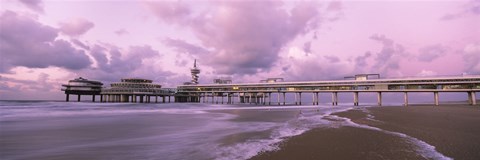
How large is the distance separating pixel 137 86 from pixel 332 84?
252ft

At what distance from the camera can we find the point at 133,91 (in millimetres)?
109312

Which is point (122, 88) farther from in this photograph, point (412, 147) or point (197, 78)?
point (412, 147)

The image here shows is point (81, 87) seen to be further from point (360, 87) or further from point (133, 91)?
point (360, 87)

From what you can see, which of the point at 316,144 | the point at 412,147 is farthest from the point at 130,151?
the point at 412,147

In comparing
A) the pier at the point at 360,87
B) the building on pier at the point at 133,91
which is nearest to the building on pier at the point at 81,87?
the building on pier at the point at 133,91

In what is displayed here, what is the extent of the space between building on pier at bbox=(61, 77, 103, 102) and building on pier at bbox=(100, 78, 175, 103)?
333 cm

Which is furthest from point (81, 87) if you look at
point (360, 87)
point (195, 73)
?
point (360, 87)

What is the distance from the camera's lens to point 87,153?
8.84 meters

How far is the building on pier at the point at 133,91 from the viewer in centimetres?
10969

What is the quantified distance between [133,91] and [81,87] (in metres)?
19.5

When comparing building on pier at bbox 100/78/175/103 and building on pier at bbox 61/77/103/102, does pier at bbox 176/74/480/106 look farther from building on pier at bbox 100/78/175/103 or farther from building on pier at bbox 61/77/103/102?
building on pier at bbox 61/77/103/102

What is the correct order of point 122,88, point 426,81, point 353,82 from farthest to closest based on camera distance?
point 122,88 → point 353,82 → point 426,81

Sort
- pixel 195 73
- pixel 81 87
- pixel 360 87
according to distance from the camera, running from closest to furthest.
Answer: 1. pixel 360 87
2. pixel 81 87
3. pixel 195 73

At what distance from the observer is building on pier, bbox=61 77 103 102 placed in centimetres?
10619
